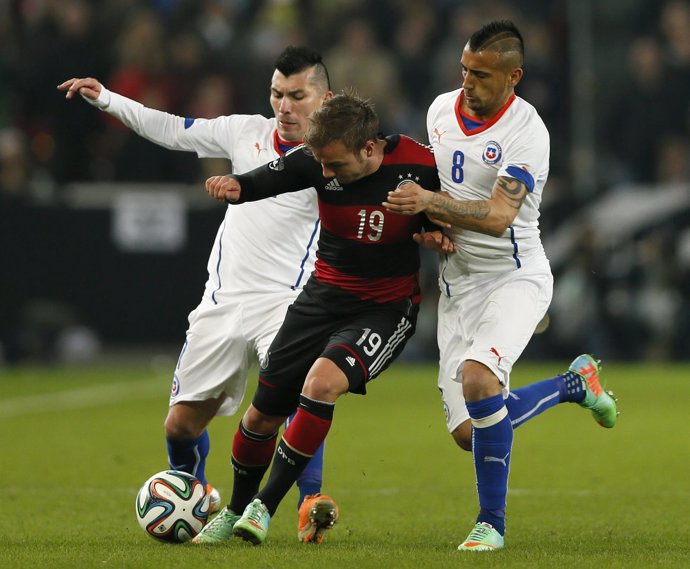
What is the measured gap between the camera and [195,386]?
288 inches

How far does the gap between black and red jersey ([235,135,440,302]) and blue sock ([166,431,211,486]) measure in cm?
129

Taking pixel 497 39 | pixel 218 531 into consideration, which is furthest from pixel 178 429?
pixel 497 39

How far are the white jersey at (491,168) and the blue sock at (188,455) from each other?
1648 millimetres

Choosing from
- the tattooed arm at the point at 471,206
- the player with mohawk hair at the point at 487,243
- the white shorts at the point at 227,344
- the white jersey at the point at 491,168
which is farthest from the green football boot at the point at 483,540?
the white shorts at the point at 227,344

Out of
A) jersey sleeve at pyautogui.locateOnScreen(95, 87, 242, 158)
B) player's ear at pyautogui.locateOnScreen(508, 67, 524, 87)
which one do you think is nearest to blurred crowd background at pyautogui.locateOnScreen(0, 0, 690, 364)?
jersey sleeve at pyautogui.locateOnScreen(95, 87, 242, 158)

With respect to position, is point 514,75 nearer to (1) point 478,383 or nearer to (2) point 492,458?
(1) point 478,383

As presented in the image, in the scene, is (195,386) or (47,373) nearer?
(195,386)

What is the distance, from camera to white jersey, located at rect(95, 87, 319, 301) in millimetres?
7430

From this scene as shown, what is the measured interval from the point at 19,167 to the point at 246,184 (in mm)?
11347

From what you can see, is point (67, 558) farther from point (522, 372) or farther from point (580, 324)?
point (580, 324)

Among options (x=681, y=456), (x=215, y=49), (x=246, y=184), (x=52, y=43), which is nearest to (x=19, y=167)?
(x=52, y=43)

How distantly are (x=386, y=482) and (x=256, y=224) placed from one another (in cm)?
245

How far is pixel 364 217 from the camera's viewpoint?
6562mm

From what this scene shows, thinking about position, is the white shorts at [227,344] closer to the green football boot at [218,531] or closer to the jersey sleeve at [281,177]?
the green football boot at [218,531]
